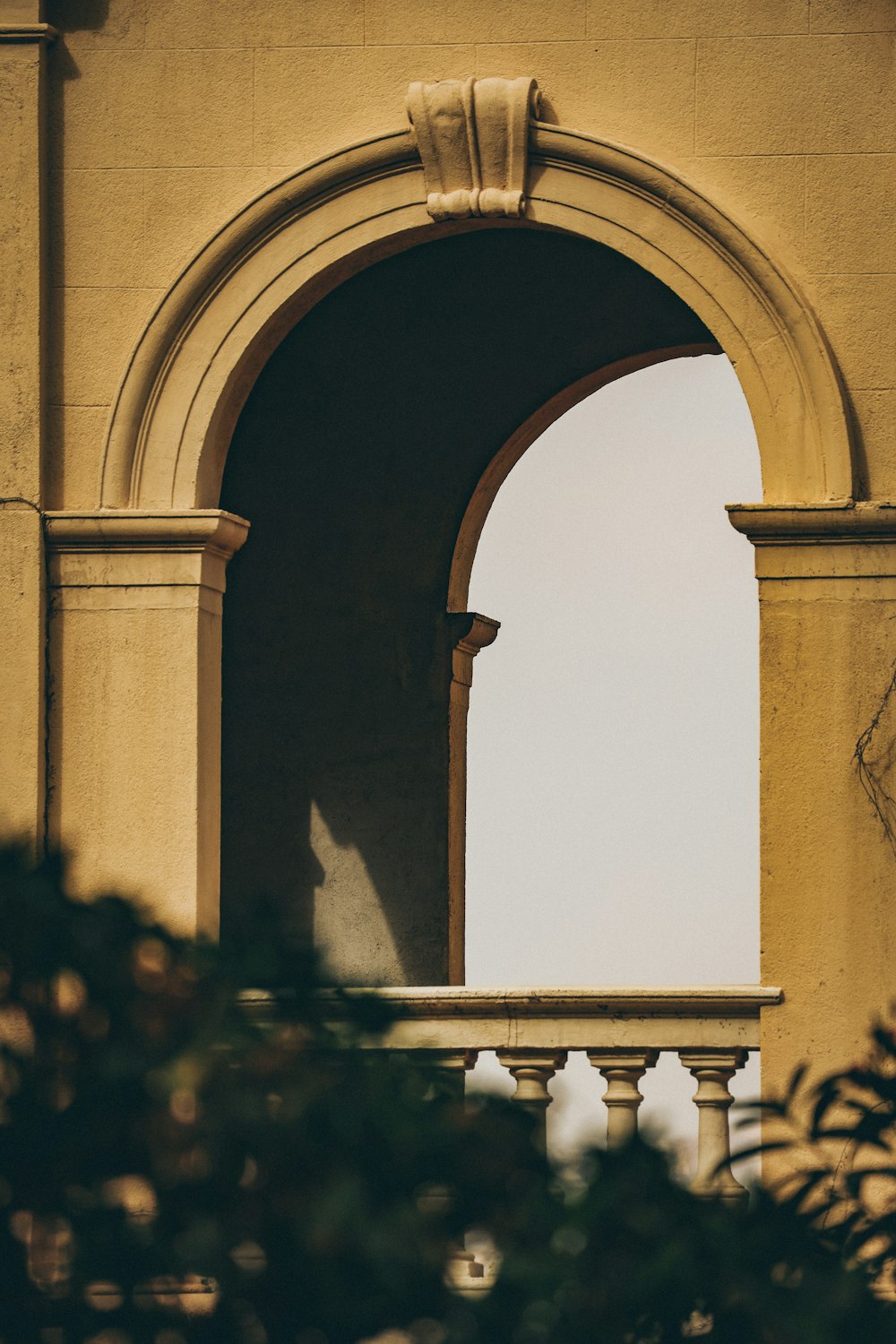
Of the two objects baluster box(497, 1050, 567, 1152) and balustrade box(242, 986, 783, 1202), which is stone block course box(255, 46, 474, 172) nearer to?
balustrade box(242, 986, 783, 1202)

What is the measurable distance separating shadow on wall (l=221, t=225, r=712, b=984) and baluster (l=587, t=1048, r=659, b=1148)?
12.4 feet

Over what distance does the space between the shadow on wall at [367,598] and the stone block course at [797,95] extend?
3.19m

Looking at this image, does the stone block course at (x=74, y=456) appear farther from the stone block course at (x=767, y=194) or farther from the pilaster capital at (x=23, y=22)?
the stone block course at (x=767, y=194)

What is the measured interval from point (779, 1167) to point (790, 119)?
164 inches

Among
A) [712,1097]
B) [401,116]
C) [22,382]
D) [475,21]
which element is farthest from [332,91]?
[712,1097]

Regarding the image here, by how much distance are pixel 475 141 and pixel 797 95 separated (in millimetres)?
1315

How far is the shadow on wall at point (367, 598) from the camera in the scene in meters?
11.8

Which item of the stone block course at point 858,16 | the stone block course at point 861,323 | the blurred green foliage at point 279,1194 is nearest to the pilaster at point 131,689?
the stone block course at point 861,323

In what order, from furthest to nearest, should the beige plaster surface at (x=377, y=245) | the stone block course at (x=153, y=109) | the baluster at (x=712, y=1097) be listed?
the stone block course at (x=153, y=109) < the beige plaster surface at (x=377, y=245) < the baluster at (x=712, y=1097)

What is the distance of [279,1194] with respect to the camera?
286 centimetres

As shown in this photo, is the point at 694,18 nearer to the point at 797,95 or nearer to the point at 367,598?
the point at 797,95

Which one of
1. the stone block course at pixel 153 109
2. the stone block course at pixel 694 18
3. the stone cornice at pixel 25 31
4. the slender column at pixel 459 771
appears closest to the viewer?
the stone block course at pixel 694 18

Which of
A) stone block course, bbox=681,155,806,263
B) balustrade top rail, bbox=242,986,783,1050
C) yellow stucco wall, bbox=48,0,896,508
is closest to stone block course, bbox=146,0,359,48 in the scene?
yellow stucco wall, bbox=48,0,896,508

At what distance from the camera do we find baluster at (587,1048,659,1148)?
26.4 feet
